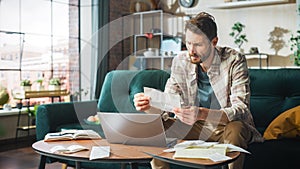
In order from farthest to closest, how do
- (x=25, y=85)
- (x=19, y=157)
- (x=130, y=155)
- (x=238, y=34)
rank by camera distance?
(x=238, y=34), (x=25, y=85), (x=19, y=157), (x=130, y=155)

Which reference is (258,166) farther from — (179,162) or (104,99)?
(104,99)

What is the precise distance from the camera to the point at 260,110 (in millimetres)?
2707

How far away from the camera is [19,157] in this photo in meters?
3.73

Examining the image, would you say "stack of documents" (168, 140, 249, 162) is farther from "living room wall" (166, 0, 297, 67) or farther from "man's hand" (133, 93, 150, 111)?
"living room wall" (166, 0, 297, 67)

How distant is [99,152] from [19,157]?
8.08ft

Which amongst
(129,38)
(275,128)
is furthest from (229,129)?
(129,38)

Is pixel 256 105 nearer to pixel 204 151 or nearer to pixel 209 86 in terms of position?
pixel 209 86

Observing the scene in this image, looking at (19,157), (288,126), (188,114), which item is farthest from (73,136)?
(19,157)

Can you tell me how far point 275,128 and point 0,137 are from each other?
3.16 m

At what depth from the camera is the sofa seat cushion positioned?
2127mm

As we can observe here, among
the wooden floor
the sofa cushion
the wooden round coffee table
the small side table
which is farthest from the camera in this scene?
the wooden floor

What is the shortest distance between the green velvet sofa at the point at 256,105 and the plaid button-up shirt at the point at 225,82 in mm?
191

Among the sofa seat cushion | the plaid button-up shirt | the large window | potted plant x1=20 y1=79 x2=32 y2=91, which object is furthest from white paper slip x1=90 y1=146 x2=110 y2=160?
the large window

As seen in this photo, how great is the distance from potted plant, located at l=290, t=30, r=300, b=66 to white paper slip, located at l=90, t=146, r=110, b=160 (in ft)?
11.5
